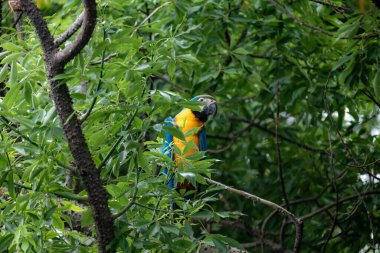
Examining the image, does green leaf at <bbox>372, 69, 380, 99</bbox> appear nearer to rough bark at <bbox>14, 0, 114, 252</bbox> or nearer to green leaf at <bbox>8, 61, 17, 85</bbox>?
rough bark at <bbox>14, 0, 114, 252</bbox>

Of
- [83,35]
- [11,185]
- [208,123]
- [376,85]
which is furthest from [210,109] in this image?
[83,35]

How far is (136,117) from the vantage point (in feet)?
8.32

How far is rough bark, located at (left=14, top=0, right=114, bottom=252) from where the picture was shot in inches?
95.0

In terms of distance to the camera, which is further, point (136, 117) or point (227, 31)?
point (227, 31)

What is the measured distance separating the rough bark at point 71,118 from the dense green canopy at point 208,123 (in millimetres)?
51

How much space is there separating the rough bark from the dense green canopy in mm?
51

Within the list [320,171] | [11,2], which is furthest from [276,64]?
[11,2]

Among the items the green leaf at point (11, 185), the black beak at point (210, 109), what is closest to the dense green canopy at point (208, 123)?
the green leaf at point (11, 185)

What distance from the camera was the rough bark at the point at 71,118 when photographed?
241 cm

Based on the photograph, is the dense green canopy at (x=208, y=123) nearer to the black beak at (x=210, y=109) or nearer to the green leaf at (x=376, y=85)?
the green leaf at (x=376, y=85)

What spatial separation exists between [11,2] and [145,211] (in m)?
1.05

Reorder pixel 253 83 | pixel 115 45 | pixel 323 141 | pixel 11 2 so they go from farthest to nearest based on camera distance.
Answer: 1. pixel 323 141
2. pixel 253 83
3. pixel 11 2
4. pixel 115 45

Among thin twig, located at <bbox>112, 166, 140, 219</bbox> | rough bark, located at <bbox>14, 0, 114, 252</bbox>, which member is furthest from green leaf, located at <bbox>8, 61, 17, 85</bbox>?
thin twig, located at <bbox>112, 166, 140, 219</bbox>

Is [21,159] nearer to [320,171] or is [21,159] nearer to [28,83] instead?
[28,83]
